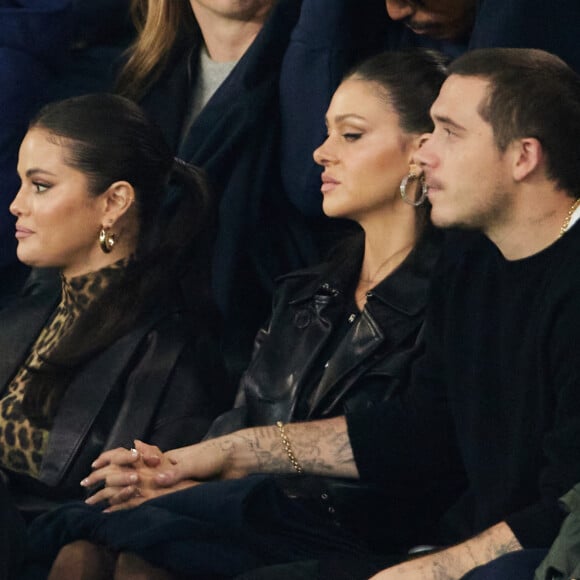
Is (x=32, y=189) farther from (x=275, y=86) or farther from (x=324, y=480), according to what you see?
(x=324, y=480)

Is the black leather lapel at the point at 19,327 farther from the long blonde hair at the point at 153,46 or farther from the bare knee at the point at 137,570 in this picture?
the bare knee at the point at 137,570

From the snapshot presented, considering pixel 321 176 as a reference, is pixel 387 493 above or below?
below

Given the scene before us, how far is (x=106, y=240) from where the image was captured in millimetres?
3057

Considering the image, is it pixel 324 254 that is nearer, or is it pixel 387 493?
pixel 387 493

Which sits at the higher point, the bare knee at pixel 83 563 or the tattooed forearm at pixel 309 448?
the tattooed forearm at pixel 309 448

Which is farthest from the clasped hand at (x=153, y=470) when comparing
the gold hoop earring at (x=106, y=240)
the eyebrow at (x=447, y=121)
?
the eyebrow at (x=447, y=121)

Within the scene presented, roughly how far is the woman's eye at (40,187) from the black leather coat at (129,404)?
0.30 m

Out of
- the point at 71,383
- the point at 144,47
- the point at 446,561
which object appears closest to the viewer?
the point at 446,561

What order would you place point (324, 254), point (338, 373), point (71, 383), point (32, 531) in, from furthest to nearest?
point (324, 254) → point (71, 383) → point (338, 373) → point (32, 531)

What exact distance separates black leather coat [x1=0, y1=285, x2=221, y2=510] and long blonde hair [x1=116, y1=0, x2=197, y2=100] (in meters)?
0.72

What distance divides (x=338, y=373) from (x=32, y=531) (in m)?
0.56

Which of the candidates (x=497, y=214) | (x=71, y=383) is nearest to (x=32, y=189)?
(x=71, y=383)

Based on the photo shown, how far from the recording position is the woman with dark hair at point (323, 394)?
2494 mm

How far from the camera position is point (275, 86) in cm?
337
